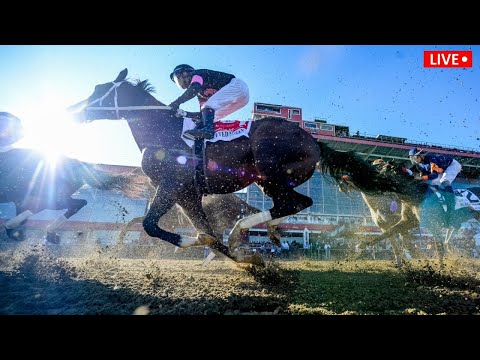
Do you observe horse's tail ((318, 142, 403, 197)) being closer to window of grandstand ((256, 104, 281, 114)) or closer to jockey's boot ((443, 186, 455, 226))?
jockey's boot ((443, 186, 455, 226))

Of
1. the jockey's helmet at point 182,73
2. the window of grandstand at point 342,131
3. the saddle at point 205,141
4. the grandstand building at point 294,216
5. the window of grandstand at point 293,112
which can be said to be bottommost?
the grandstand building at point 294,216

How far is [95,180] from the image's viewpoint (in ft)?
16.1

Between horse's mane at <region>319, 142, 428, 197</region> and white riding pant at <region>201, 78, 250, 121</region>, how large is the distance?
1237 millimetres

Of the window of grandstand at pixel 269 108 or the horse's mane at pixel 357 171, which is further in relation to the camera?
the window of grandstand at pixel 269 108

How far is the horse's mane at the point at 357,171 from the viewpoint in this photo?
3734mm

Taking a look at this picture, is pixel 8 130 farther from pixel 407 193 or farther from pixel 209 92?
pixel 407 193

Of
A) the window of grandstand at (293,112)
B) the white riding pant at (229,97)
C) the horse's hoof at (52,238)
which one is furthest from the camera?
the window of grandstand at (293,112)

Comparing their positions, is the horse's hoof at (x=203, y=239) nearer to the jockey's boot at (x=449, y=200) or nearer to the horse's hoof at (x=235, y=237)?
the horse's hoof at (x=235, y=237)

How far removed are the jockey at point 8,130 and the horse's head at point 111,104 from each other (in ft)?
5.12

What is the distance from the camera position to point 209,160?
3135mm

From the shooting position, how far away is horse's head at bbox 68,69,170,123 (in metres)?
3.42

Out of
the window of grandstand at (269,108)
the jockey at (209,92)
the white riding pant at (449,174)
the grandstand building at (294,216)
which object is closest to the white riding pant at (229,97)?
the jockey at (209,92)
